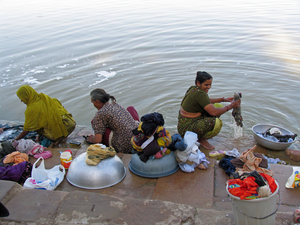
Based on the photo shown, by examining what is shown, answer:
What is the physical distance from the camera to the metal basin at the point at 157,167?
3438 mm

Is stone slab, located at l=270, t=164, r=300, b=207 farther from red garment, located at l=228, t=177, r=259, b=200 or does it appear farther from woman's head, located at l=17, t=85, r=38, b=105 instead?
woman's head, located at l=17, t=85, r=38, b=105

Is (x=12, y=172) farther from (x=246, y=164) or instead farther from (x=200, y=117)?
(x=246, y=164)

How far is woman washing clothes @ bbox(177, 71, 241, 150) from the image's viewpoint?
4.16 metres

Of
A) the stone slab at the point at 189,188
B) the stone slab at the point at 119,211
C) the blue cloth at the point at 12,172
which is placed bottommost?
the stone slab at the point at 189,188

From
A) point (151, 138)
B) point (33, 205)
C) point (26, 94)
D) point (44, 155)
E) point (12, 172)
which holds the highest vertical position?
point (26, 94)

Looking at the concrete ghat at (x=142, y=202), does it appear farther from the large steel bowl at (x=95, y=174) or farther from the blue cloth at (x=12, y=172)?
the blue cloth at (x=12, y=172)

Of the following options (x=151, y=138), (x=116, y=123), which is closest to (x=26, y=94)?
(x=116, y=123)

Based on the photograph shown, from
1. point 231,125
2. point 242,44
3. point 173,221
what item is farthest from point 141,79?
point 173,221

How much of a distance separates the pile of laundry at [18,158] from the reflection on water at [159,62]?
2.10m

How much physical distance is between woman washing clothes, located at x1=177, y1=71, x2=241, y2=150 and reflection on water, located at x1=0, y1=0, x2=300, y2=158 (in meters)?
0.87

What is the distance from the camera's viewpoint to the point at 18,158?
404cm

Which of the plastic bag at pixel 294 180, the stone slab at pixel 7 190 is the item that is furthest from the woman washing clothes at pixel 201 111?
the stone slab at pixel 7 190

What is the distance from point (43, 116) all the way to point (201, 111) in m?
2.89

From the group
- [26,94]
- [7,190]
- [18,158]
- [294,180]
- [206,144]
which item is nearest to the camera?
[7,190]
